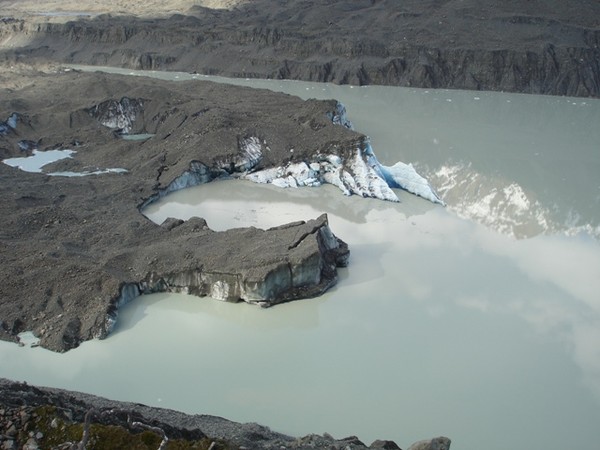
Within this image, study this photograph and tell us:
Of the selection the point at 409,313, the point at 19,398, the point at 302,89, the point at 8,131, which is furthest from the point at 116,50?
the point at 19,398

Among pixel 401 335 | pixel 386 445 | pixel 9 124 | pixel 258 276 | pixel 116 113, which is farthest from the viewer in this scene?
pixel 116 113

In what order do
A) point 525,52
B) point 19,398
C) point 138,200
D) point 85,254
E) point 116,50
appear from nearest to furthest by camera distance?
1. point 19,398
2. point 85,254
3. point 138,200
4. point 525,52
5. point 116,50

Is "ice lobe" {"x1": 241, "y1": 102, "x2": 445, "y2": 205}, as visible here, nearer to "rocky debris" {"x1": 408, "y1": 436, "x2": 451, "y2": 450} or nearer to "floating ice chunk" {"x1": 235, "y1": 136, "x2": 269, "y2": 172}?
"floating ice chunk" {"x1": 235, "y1": 136, "x2": 269, "y2": 172}

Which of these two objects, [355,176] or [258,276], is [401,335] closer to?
[258,276]

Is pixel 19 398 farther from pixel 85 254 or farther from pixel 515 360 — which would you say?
pixel 515 360

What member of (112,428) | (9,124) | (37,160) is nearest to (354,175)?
(37,160)

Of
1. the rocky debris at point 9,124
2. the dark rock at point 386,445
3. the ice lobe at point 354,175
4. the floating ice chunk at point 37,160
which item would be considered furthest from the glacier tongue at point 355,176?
the dark rock at point 386,445

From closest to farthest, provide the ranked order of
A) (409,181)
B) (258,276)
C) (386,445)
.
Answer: (386,445) → (258,276) → (409,181)
